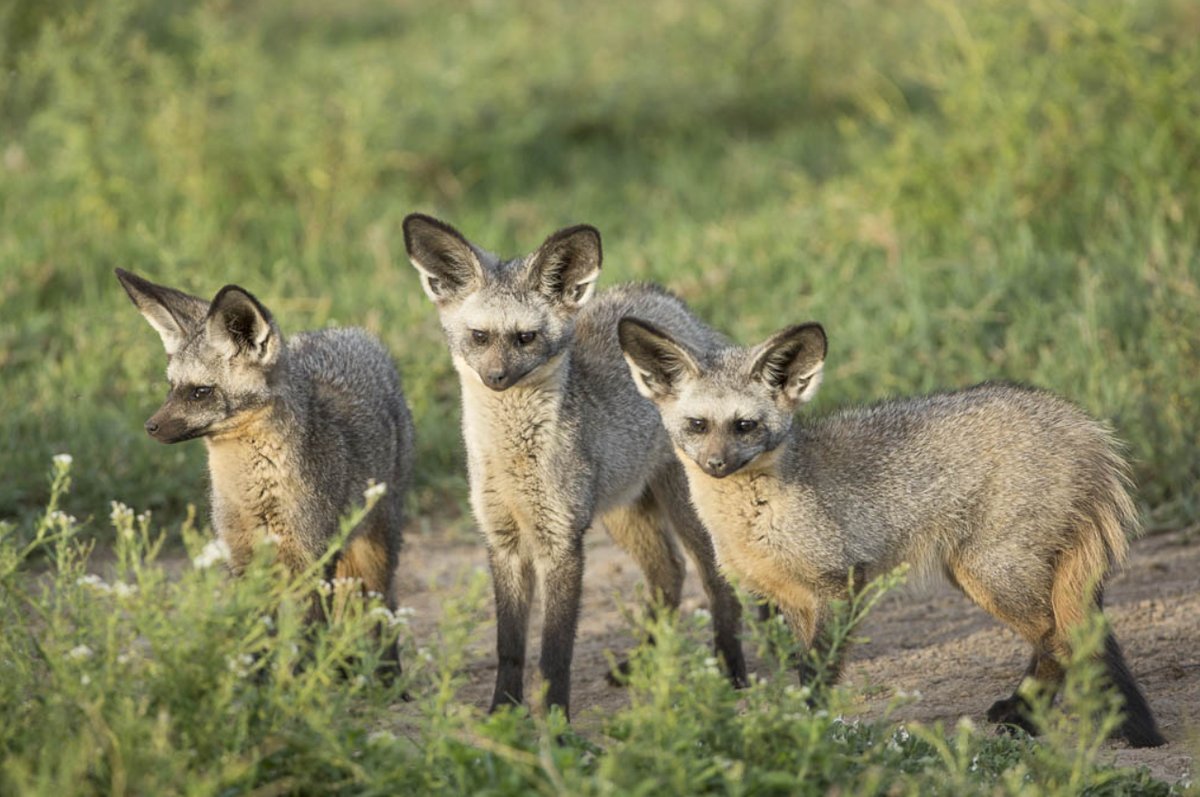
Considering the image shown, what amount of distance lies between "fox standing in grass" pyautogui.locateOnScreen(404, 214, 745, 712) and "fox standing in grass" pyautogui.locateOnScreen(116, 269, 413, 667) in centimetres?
51

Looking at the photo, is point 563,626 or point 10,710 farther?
point 563,626

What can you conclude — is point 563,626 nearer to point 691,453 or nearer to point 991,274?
point 691,453

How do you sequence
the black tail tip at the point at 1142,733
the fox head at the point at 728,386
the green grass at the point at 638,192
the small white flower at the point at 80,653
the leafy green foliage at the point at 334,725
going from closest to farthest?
1. the leafy green foliage at the point at 334,725
2. the small white flower at the point at 80,653
3. the black tail tip at the point at 1142,733
4. the fox head at the point at 728,386
5. the green grass at the point at 638,192

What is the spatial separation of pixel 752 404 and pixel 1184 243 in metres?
4.14

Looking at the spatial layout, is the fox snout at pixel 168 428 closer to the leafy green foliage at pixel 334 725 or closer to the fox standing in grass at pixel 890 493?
the leafy green foliage at pixel 334 725

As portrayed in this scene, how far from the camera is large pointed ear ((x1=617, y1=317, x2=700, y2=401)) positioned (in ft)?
17.8

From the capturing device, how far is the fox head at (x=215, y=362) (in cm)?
548

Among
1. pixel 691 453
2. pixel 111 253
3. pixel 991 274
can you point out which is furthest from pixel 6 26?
pixel 691 453

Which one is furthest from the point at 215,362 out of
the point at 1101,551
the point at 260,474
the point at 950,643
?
the point at 1101,551

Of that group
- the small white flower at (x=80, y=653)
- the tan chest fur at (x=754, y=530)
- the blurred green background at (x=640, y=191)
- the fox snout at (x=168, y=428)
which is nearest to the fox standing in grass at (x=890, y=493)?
the tan chest fur at (x=754, y=530)

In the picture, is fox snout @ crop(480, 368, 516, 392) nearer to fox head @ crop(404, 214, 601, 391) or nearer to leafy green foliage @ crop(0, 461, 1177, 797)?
fox head @ crop(404, 214, 601, 391)

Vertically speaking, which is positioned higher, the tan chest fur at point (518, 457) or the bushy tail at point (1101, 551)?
the tan chest fur at point (518, 457)

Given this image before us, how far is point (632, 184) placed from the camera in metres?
11.1

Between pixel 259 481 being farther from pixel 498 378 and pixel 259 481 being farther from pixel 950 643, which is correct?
pixel 950 643
